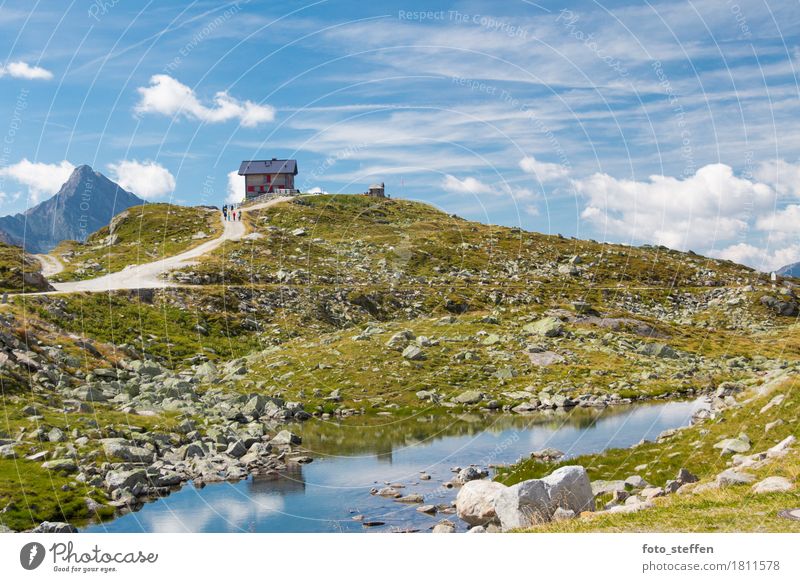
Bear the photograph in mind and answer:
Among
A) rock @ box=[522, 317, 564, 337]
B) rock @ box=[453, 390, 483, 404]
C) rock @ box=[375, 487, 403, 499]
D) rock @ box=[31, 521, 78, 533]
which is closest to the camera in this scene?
rock @ box=[31, 521, 78, 533]

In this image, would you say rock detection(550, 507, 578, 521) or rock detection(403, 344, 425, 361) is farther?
rock detection(403, 344, 425, 361)

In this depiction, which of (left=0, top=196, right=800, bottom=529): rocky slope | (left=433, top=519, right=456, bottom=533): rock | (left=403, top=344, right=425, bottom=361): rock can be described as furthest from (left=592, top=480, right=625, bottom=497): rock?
(left=403, top=344, right=425, bottom=361): rock

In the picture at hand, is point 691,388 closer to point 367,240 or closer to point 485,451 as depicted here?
point 485,451

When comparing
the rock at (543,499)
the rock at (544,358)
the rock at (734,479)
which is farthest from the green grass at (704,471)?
the rock at (544,358)

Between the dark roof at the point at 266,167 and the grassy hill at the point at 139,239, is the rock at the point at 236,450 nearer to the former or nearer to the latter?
the grassy hill at the point at 139,239

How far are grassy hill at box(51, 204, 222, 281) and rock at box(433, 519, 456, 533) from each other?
261 ft

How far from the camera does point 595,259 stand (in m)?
150

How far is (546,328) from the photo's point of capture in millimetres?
86188

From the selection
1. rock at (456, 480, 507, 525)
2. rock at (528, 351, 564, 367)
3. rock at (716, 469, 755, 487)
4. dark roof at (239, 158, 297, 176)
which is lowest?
rock at (456, 480, 507, 525)

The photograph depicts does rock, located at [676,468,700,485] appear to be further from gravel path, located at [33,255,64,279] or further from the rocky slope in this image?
gravel path, located at [33,255,64,279]

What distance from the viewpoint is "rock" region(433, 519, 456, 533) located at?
31022 millimetres

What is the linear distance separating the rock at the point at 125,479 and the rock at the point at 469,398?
33.2 metres

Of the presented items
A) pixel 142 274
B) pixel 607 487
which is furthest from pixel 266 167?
pixel 607 487
